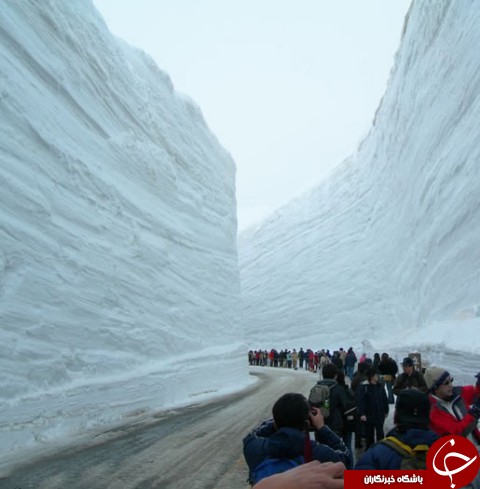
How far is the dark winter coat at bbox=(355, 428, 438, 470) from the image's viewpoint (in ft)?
7.46

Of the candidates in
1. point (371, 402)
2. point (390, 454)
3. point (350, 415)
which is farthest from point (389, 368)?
point (390, 454)

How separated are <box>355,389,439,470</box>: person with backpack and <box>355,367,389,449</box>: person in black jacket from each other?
3.70 m

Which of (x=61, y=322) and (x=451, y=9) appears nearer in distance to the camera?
(x=61, y=322)

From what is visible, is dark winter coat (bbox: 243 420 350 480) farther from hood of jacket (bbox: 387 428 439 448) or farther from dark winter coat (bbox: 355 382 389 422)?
dark winter coat (bbox: 355 382 389 422)

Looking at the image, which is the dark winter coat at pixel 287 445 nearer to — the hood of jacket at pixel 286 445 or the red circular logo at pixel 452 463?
the hood of jacket at pixel 286 445

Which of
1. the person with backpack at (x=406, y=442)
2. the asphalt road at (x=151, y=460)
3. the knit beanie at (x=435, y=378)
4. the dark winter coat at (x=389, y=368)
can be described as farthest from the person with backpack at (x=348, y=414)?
the dark winter coat at (x=389, y=368)

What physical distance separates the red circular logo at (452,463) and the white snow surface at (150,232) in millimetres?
5836

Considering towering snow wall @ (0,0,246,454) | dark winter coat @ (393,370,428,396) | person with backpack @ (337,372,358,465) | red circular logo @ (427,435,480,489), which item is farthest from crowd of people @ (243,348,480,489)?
towering snow wall @ (0,0,246,454)

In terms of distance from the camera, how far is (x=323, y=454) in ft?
7.35

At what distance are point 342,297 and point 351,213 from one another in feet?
23.1

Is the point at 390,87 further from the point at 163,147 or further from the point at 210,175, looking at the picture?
the point at 163,147

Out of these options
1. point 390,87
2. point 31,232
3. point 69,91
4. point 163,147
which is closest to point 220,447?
point 31,232

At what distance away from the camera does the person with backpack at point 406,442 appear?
7.43ft

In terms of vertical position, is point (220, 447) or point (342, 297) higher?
point (342, 297)
